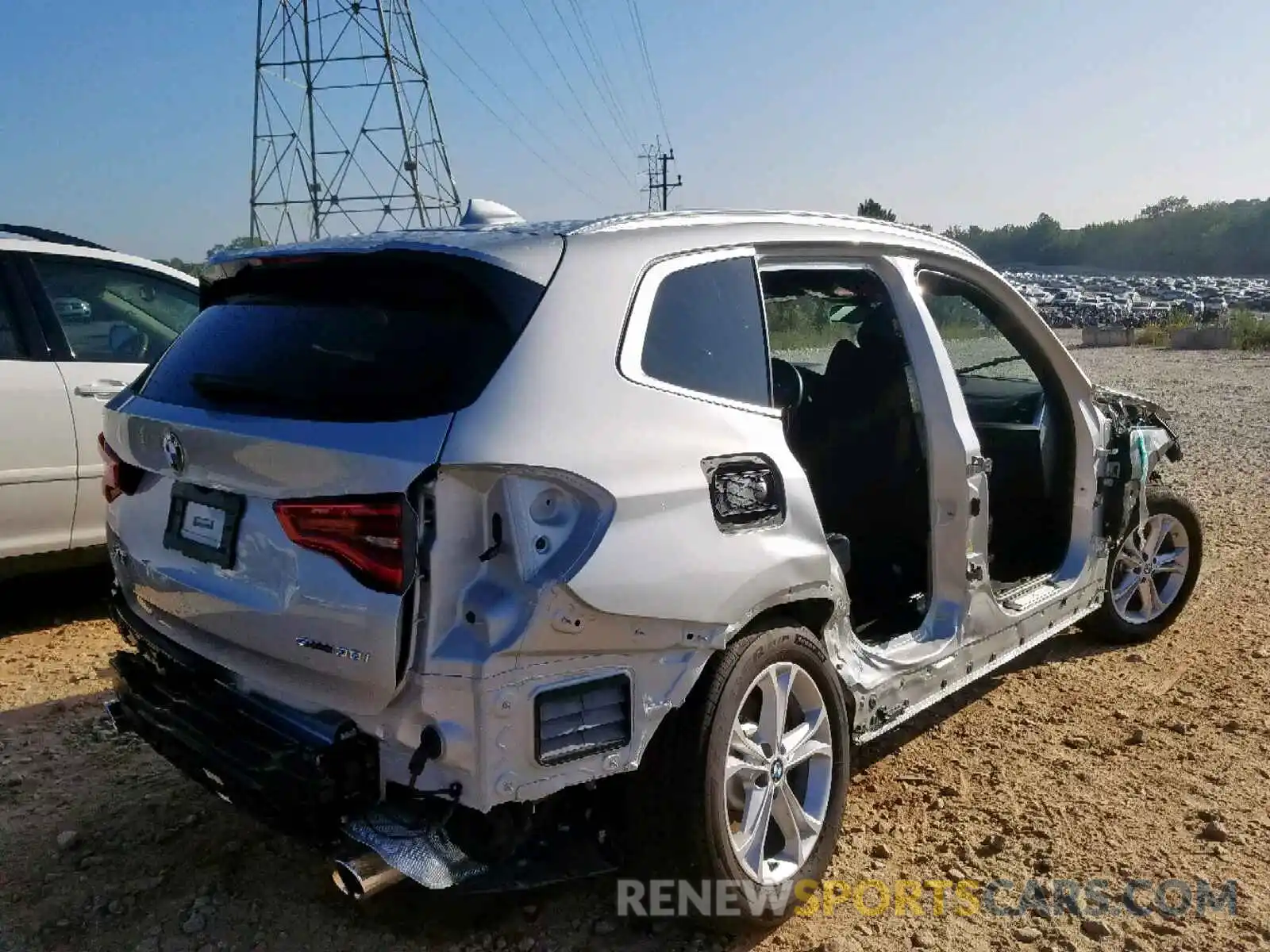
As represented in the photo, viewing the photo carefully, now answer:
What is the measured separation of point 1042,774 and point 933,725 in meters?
0.51

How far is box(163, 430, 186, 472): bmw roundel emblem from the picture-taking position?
8.48 feet

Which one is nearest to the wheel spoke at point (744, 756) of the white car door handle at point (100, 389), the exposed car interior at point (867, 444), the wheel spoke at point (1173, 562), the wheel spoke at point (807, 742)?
the wheel spoke at point (807, 742)

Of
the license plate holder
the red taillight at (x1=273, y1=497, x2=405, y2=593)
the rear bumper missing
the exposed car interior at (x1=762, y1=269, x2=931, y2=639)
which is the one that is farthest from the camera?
the exposed car interior at (x1=762, y1=269, x2=931, y2=639)

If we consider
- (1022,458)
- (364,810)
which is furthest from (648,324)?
(1022,458)

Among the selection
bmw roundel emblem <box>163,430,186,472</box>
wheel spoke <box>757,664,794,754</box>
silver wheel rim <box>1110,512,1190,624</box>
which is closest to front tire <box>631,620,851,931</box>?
wheel spoke <box>757,664,794,754</box>

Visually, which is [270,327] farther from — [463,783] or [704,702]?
[704,702]

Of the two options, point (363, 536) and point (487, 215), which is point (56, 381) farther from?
point (363, 536)

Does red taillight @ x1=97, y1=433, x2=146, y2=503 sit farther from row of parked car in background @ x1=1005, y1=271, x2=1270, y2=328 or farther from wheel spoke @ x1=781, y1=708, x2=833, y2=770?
row of parked car in background @ x1=1005, y1=271, x2=1270, y2=328

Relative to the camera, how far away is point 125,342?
5289 millimetres

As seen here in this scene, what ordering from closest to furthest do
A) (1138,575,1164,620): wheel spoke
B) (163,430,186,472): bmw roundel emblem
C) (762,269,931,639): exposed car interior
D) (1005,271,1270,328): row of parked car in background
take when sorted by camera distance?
(163,430,186,472): bmw roundel emblem → (762,269,931,639): exposed car interior → (1138,575,1164,620): wheel spoke → (1005,271,1270,328): row of parked car in background

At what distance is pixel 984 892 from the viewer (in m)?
2.98

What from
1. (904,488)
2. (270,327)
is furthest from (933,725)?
(270,327)

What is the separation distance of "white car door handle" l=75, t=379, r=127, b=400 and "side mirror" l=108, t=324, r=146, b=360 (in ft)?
0.59

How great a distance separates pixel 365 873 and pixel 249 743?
42cm
